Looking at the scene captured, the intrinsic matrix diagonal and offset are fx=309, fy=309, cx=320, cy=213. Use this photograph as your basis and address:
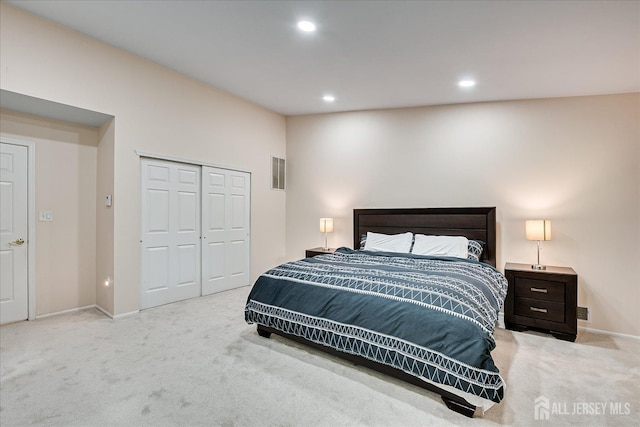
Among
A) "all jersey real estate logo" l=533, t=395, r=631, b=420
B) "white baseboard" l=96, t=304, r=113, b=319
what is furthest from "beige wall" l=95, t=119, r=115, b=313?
"all jersey real estate logo" l=533, t=395, r=631, b=420

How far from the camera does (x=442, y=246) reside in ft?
12.3

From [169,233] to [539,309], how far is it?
4.33 metres

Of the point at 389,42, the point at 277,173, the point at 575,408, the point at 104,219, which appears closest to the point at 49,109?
the point at 104,219

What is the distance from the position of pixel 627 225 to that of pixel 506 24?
2.62 meters

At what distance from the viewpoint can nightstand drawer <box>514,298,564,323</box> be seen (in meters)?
3.09

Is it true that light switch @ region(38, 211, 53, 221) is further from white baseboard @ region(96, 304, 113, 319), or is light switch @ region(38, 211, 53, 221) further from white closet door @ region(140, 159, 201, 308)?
white baseboard @ region(96, 304, 113, 319)

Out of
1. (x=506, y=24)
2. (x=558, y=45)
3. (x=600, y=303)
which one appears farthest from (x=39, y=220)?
(x=600, y=303)

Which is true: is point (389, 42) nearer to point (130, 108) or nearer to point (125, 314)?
point (130, 108)

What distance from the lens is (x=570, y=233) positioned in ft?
11.8

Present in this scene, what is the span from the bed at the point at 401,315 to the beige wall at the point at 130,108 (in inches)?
74.4

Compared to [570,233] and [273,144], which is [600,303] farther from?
[273,144]

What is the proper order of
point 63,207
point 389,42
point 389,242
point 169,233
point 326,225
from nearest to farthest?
1. point 389,42
2. point 63,207
3. point 169,233
4. point 389,242
5. point 326,225

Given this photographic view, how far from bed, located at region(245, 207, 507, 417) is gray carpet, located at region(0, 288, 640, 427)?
17 cm

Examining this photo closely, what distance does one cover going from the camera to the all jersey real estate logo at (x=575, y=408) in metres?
1.88
